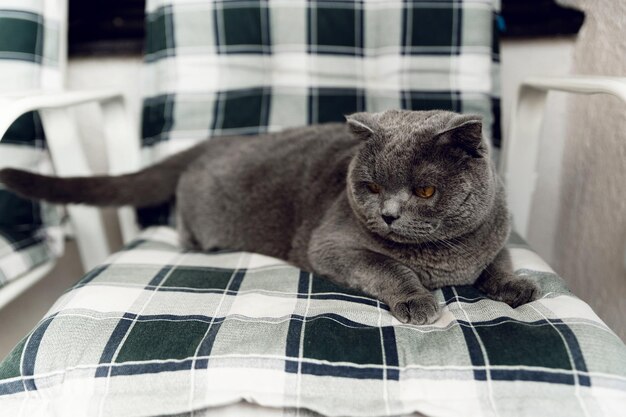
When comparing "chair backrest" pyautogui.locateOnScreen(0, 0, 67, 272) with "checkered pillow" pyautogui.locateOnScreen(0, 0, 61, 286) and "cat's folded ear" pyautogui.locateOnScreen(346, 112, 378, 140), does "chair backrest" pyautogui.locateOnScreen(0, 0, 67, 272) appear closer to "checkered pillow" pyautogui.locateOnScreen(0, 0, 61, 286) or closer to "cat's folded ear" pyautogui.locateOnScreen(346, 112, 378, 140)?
"checkered pillow" pyautogui.locateOnScreen(0, 0, 61, 286)

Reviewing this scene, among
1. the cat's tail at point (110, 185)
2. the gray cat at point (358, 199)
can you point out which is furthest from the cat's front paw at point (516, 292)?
the cat's tail at point (110, 185)

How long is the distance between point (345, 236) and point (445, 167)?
10.5 inches

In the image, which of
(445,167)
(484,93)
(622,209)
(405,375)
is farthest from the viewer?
(484,93)

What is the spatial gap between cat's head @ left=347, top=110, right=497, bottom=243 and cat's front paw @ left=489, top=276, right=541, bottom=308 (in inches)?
5.1

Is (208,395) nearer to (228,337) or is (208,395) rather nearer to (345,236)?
(228,337)

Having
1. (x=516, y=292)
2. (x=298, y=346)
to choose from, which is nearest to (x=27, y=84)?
(x=298, y=346)

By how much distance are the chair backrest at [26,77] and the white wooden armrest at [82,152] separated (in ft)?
0.24

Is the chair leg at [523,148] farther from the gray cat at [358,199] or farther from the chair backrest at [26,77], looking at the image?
the chair backrest at [26,77]

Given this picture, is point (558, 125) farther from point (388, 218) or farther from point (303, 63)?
point (388, 218)

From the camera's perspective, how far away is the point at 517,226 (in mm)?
1387

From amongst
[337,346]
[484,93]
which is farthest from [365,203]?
[484,93]

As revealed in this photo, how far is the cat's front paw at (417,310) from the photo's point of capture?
796mm

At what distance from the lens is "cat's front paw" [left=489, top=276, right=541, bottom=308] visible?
2.82 feet

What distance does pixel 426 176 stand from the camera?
0.82m
